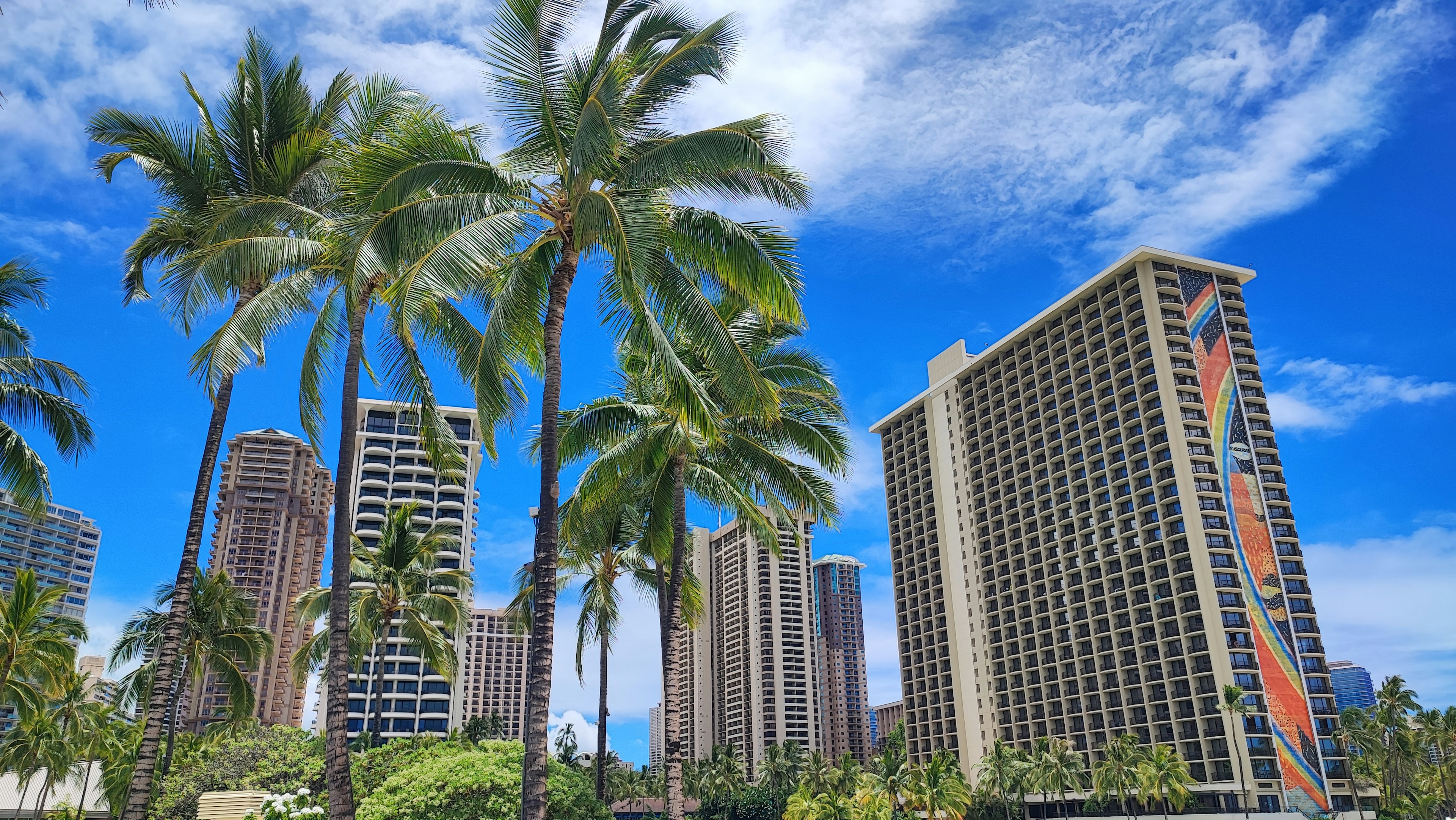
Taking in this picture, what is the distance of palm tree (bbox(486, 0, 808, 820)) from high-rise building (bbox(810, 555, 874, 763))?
154m

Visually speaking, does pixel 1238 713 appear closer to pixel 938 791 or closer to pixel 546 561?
pixel 938 791

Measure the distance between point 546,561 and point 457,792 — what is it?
366 inches

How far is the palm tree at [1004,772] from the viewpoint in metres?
75.2

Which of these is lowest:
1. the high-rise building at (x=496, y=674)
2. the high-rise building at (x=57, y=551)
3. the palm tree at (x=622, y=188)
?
the palm tree at (x=622, y=188)

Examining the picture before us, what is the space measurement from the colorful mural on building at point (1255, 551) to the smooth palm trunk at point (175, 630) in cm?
7455

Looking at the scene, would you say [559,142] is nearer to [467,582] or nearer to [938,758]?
[467,582]

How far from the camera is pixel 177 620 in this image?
1670 cm

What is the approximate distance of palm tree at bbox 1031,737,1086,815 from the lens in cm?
7006

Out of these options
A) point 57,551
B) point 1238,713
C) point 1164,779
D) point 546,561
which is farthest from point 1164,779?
point 57,551

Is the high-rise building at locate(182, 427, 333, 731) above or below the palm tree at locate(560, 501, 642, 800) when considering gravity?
above

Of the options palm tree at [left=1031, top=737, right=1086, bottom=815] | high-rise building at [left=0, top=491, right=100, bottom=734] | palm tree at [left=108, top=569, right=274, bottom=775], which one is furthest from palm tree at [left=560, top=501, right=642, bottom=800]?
high-rise building at [left=0, top=491, right=100, bottom=734]

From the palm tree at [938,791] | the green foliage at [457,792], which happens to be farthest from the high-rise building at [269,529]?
the green foliage at [457,792]

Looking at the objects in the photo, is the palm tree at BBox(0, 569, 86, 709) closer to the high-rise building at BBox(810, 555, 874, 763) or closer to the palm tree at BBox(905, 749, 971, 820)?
the palm tree at BBox(905, 749, 971, 820)

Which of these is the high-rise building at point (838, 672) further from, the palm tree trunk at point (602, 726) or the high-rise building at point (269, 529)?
the palm tree trunk at point (602, 726)
